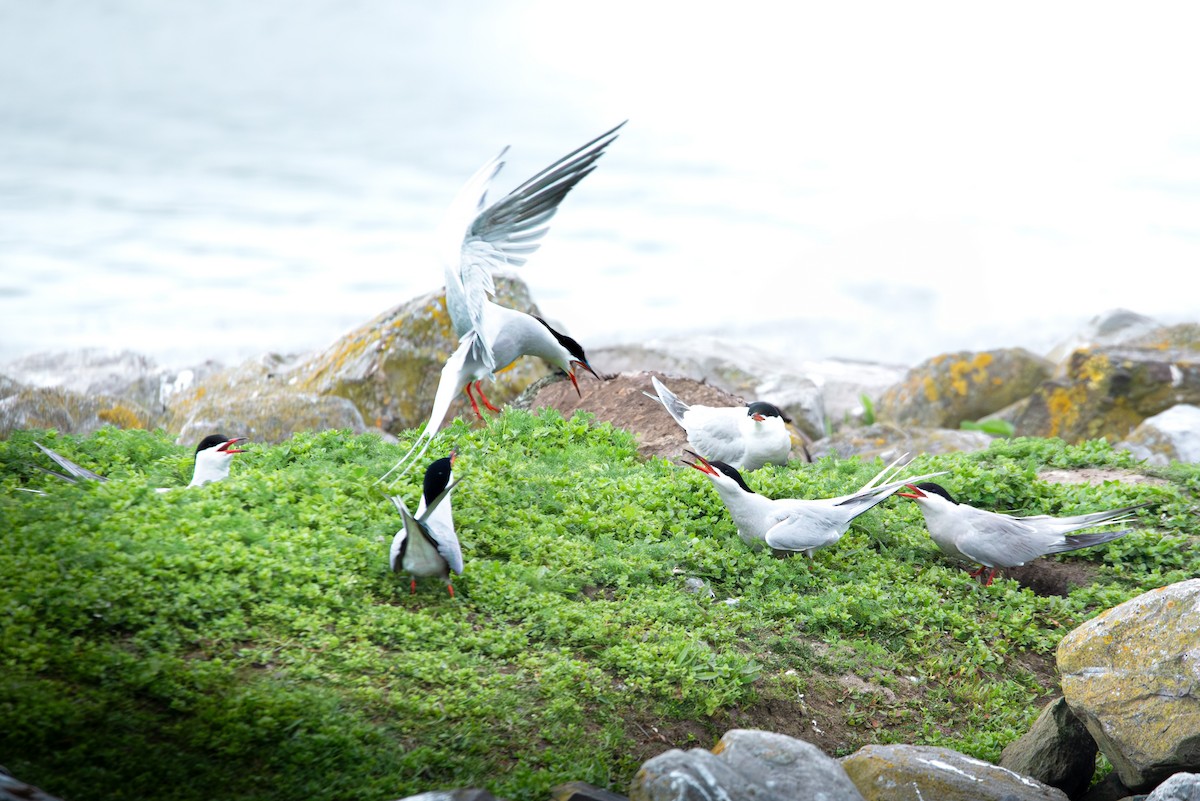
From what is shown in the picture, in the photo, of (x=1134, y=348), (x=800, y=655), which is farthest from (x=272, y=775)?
(x=1134, y=348)

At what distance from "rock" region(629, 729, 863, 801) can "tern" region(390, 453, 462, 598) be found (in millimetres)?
1814

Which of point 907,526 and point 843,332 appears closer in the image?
point 907,526

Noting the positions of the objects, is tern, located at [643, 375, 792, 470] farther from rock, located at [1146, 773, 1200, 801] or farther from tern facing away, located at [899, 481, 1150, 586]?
rock, located at [1146, 773, 1200, 801]

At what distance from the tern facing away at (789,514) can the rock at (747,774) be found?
2323mm

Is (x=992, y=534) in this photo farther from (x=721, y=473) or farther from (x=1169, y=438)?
(x=1169, y=438)

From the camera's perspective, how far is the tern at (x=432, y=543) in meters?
5.41

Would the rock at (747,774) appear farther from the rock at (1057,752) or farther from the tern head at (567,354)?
the tern head at (567,354)

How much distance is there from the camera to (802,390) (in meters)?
14.7

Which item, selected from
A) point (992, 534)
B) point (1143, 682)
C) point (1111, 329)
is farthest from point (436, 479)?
point (1111, 329)

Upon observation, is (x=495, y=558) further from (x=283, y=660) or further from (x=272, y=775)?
(x=272, y=775)

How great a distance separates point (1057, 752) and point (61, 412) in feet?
31.3

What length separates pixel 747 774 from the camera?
13.7 ft

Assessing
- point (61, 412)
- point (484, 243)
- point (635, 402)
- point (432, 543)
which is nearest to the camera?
point (432, 543)

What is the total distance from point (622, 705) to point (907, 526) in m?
3.37
